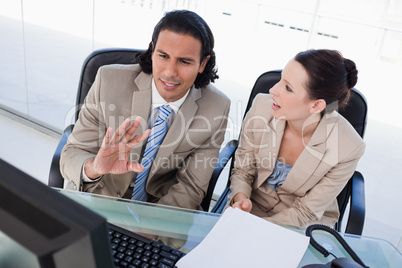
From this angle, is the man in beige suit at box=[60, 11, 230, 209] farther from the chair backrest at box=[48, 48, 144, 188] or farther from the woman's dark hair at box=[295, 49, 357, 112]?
the woman's dark hair at box=[295, 49, 357, 112]

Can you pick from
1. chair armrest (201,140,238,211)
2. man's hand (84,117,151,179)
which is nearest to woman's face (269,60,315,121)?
chair armrest (201,140,238,211)

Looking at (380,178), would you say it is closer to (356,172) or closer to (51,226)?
(356,172)

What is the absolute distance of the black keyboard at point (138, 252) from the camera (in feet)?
3.20

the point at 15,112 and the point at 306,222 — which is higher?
the point at 306,222

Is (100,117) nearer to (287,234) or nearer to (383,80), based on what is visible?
(287,234)

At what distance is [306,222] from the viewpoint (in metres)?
1.68

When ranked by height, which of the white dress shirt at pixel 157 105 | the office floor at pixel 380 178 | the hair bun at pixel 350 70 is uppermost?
the hair bun at pixel 350 70

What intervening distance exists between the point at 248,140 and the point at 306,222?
1.46 feet

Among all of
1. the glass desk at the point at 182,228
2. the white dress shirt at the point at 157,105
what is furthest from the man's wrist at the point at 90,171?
the white dress shirt at the point at 157,105

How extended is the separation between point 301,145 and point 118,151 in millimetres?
846

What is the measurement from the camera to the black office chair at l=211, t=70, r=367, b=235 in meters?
1.55

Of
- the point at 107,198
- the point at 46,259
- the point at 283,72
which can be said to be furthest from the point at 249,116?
the point at 46,259

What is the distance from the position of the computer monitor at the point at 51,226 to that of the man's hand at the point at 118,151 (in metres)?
0.88

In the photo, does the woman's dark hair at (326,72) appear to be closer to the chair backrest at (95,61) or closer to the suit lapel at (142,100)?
the suit lapel at (142,100)
